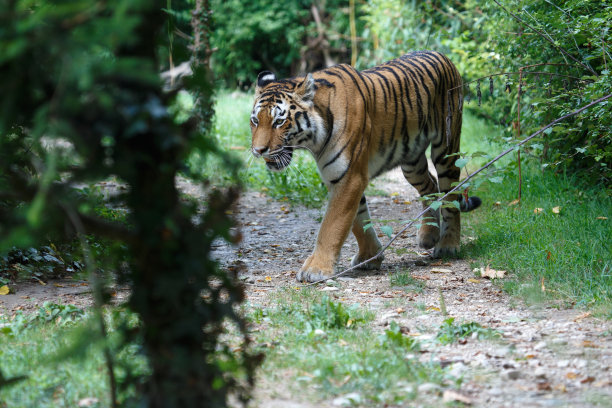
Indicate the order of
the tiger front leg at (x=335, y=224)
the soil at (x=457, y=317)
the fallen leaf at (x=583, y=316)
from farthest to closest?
the tiger front leg at (x=335, y=224), the fallen leaf at (x=583, y=316), the soil at (x=457, y=317)

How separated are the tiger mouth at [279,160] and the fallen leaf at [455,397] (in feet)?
8.66

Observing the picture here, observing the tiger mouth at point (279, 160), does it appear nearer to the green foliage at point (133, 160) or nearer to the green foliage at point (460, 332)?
the green foliage at point (460, 332)

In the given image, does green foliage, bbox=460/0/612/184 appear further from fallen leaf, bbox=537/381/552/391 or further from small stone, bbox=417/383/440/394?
small stone, bbox=417/383/440/394

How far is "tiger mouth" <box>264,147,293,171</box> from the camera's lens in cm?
489

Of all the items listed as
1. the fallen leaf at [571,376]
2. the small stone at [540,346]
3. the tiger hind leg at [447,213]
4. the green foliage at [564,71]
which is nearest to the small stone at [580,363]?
the fallen leaf at [571,376]

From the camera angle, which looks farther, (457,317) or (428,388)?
(457,317)

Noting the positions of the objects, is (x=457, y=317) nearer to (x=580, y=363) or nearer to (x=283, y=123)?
(x=580, y=363)

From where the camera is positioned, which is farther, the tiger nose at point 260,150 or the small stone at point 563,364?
the tiger nose at point 260,150

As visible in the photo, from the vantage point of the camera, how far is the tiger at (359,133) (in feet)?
16.2

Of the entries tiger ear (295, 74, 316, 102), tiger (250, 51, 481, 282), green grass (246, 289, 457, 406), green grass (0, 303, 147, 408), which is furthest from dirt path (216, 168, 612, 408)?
tiger ear (295, 74, 316, 102)

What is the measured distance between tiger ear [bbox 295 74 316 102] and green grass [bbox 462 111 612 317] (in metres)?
1.66

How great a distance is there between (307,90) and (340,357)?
101 inches

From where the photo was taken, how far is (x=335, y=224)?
4992mm

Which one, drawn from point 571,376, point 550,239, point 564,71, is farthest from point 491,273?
point 564,71
